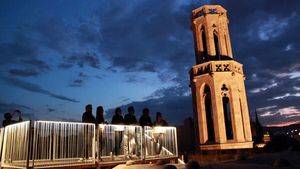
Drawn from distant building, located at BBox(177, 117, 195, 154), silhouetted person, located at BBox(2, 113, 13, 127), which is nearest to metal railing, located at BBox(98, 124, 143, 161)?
silhouetted person, located at BBox(2, 113, 13, 127)

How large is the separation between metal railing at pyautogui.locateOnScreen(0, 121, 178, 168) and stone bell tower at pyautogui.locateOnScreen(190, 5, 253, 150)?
13268mm

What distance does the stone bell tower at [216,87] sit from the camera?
79.3 feet

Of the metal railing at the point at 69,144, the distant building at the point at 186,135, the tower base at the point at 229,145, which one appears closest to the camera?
the metal railing at the point at 69,144

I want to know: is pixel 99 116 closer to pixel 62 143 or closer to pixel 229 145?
pixel 62 143

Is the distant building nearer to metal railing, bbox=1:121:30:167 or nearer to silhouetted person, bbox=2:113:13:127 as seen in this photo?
silhouetted person, bbox=2:113:13:127

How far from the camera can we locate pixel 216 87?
24.5 metres

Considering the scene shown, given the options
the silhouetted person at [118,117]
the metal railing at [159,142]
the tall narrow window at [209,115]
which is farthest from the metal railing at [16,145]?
the tall narrow window at [209,115]

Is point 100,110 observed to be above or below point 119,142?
above

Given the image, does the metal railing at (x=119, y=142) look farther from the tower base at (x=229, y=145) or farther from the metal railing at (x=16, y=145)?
the tower base at (x=229, y=145)

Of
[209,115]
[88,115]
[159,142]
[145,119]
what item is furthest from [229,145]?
[88,115]

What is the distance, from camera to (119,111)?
12266 millimetres

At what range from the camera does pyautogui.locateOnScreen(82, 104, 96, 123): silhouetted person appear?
1077 cm

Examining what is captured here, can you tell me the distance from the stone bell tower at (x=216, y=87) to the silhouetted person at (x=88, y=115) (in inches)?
602

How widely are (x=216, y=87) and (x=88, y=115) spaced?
15.8 m
